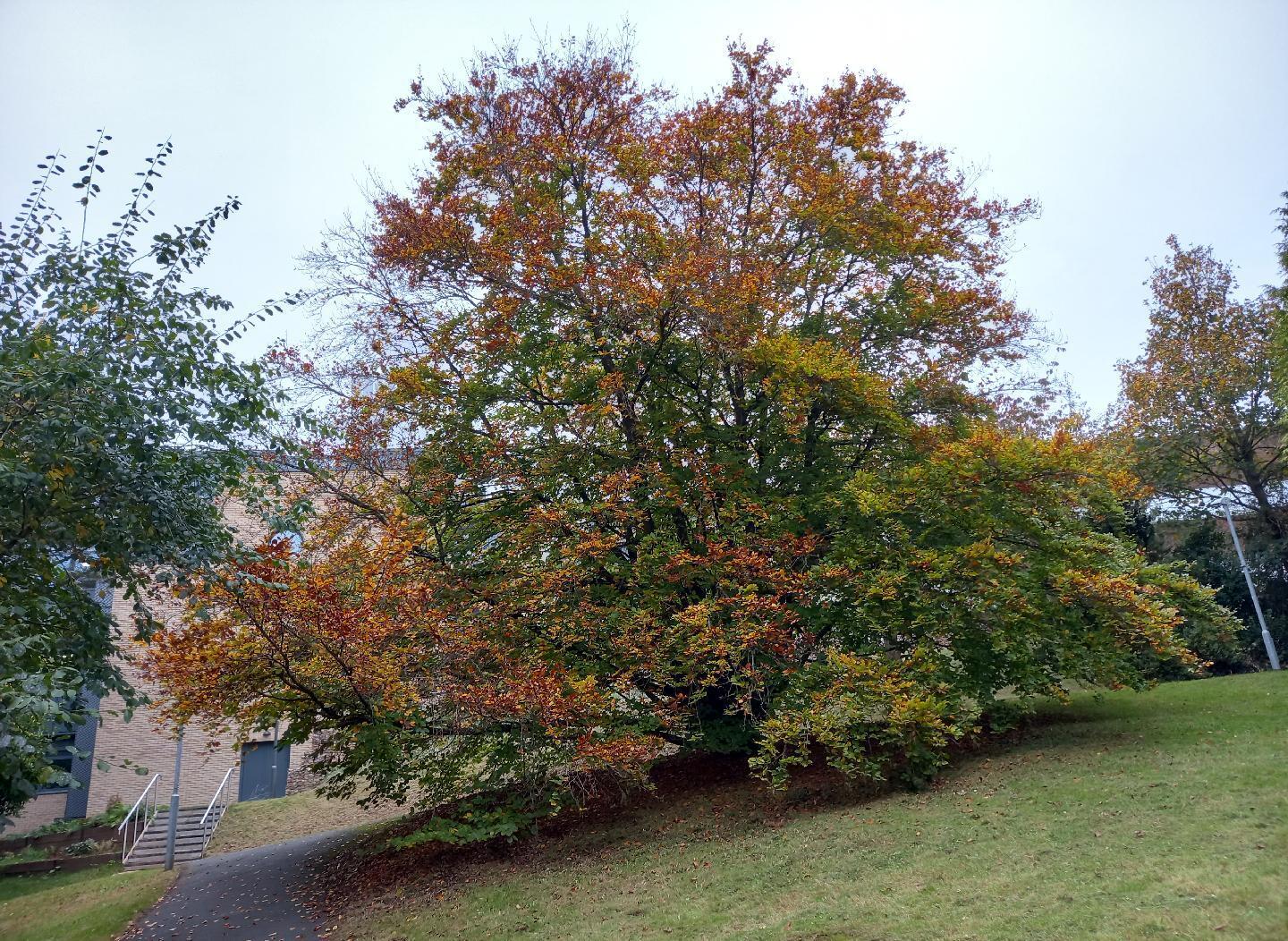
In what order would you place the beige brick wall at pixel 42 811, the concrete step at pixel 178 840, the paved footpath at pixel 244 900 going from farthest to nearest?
the beige brick wall at pixel 42 811 < the concrete step at pixel 178 840 < the paved footpath at pixel 244 900

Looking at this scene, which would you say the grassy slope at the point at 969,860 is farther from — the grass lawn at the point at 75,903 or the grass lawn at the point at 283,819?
the grass lawn at the point at 283,819

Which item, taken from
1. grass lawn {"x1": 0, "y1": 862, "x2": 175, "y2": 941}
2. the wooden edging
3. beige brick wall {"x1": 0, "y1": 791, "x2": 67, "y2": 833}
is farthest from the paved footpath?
beige brick wall {"x1": 0, "y1": 791, "x2": 67, "y2": 833}

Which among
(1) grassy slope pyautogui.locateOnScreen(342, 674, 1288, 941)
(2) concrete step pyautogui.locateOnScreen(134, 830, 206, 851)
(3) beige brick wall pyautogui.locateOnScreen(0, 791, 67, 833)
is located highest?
(3) beige brick wall pyautogui.locateOnScreen(0, 791, 67, 833)

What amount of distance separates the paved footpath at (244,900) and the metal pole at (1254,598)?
22.9 m

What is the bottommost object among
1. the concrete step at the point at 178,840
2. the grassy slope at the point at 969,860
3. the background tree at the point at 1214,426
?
the concrete step at the point at 178,840

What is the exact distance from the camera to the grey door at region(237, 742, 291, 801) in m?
23.1

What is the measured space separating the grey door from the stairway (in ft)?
12.1

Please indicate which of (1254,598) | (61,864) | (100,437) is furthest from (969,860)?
(1254,598)

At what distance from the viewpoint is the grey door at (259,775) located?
75.7ft

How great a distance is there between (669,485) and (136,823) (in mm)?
15497

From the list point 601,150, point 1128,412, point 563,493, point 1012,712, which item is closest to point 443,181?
point 601,150

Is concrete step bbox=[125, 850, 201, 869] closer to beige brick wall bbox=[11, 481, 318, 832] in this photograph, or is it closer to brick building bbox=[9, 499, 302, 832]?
brick building bbox=[9, 499, 302, 832]

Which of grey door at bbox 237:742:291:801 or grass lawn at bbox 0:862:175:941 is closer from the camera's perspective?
grass lawn at bbox 0:862:175:941

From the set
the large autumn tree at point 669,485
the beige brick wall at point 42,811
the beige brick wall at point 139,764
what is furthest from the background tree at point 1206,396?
the beige brick wall at point 42,811
